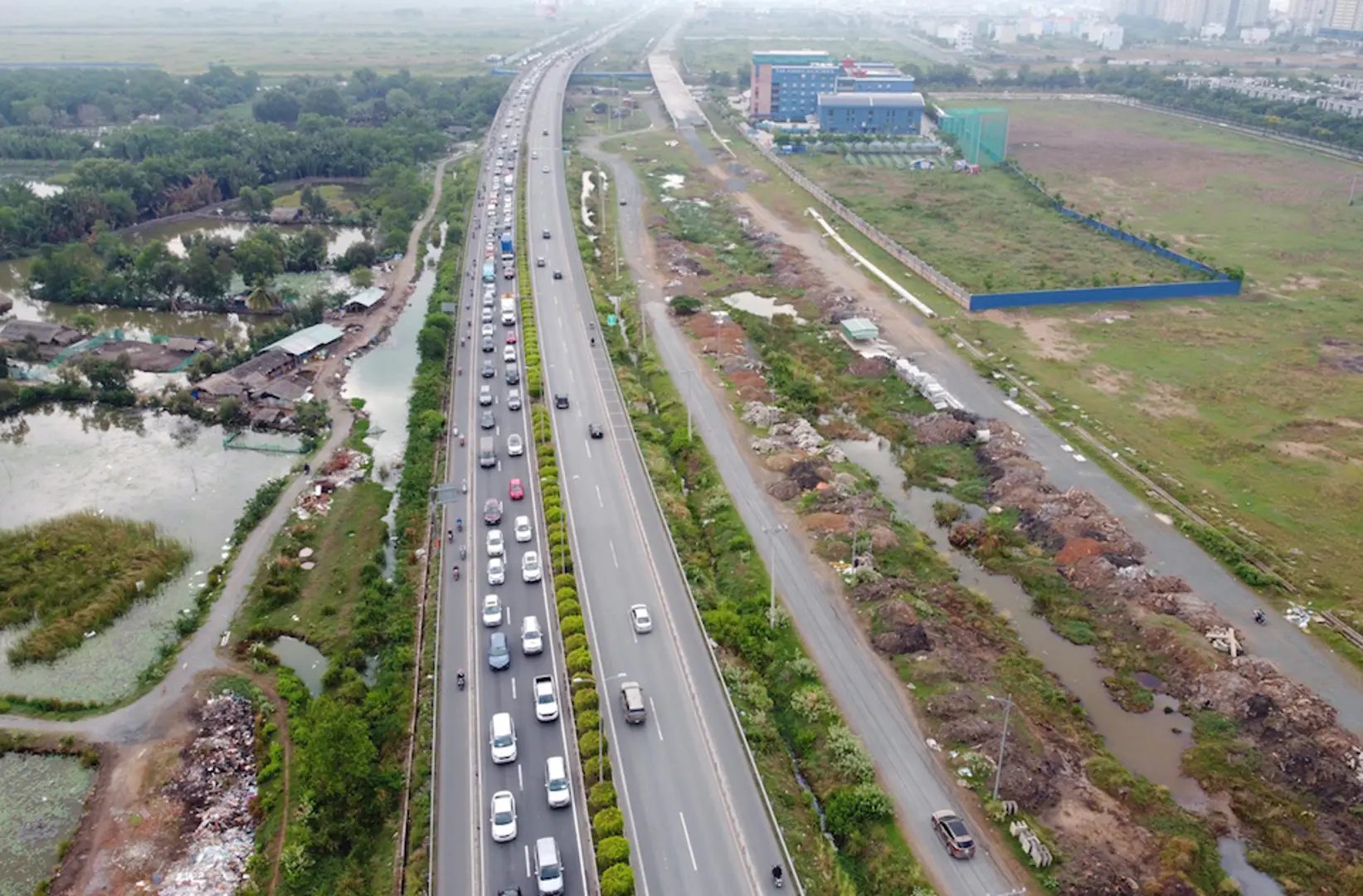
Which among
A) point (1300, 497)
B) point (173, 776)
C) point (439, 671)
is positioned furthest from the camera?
point (1300, 497)

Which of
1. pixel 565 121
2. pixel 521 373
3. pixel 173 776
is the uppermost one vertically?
pixel 565 121

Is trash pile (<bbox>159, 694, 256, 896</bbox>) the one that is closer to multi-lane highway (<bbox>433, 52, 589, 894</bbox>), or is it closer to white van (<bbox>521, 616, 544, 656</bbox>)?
multi-lane highway (<bbox>433, 52, 589, 894</bbox>)

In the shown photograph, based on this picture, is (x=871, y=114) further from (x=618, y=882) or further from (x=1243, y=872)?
(x=618, y=882)

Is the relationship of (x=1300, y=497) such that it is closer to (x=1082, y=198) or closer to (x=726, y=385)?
(x=726, y=385)

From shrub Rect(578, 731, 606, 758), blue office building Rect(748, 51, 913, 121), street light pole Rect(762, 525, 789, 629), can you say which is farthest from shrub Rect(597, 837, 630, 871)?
blue office building Rect(748, 51, 913, 121)

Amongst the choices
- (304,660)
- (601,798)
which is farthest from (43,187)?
(601,798)

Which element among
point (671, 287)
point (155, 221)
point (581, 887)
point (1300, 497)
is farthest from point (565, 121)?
point (581, 887)
